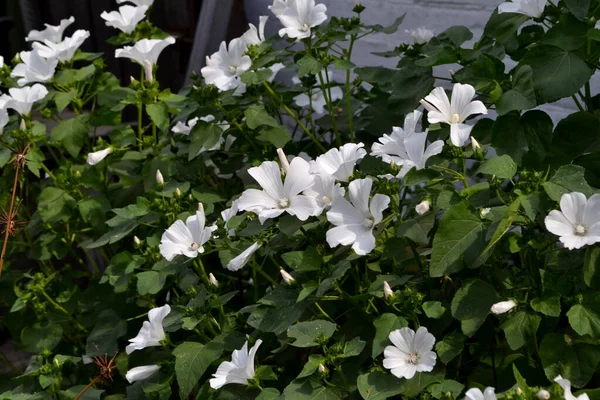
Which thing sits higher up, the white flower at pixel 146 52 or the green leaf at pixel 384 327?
the white flower at pixel 146 52

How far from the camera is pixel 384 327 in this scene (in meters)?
1.36

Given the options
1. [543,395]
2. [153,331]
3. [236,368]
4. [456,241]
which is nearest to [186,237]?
[153,331]

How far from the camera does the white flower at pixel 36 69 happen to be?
2100 millimetres

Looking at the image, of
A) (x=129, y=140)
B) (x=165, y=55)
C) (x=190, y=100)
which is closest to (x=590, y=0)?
(x=190, y=100)

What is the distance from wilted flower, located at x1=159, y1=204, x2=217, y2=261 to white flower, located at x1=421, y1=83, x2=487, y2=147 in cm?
46

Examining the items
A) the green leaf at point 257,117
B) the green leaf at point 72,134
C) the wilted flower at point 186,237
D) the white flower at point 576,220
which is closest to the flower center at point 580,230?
the white flower at point 576,220

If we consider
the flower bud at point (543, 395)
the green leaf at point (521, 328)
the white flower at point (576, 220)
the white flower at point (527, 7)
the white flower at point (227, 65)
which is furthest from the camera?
the white flower at point (227, 65)

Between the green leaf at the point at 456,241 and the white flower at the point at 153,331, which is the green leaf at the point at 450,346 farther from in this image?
the white flower at the point at 153,331

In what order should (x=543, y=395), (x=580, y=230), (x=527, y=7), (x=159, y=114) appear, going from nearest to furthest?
(x=543, y=395)
(x=580, y=230)
(x=527, y=7)
(x=159, y=114)

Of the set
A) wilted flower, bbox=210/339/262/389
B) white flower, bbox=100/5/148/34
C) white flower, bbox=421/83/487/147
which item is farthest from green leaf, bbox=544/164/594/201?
white flower, bbox=100/5/148/34

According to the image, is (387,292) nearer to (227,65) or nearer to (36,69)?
(227,65)

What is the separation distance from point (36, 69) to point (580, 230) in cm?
147

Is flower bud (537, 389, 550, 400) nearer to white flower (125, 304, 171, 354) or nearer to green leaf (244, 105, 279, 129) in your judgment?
white flower (125, 304, 171, 354)

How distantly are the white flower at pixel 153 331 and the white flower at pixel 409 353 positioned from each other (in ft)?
1.50
